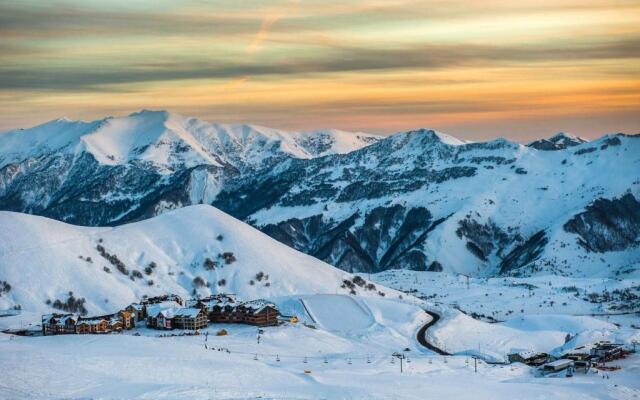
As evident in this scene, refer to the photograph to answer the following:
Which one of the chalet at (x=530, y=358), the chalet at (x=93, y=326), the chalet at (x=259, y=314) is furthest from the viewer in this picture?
the chalet at (x=259, y=314)

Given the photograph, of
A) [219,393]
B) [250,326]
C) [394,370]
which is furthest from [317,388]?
[250,326]

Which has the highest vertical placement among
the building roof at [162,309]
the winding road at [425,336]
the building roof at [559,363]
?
the building roof at [162,309]

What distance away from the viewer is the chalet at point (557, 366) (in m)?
127

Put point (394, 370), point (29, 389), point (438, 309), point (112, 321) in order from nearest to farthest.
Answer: point (29, 389) → point (394, 370) → point (112, 321) → point (438, 309)

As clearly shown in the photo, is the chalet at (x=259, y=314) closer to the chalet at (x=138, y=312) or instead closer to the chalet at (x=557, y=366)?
the chalet at (x=138, y=312)

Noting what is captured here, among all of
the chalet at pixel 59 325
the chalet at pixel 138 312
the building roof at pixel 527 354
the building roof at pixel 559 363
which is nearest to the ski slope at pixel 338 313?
the building roof at pixel 527 354

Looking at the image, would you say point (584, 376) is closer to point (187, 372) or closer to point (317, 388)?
point (317, 388)

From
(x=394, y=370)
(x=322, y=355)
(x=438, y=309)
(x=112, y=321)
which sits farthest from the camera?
(x=438, y=309)

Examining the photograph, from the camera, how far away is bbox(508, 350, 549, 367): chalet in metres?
138

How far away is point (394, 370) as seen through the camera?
12044 centimetres

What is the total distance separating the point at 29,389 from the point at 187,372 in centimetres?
1969

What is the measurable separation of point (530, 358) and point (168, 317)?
194 feet

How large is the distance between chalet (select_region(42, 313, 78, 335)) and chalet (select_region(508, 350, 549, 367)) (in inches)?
2753

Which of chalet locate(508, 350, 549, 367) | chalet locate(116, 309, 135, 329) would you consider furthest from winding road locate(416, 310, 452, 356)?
chalet locate(116, 309, 135, 329)
